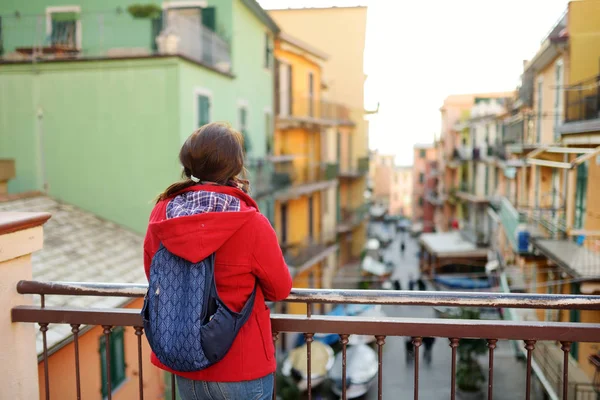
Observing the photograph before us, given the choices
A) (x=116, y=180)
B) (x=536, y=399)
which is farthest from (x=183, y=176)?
(x=536, y=399)

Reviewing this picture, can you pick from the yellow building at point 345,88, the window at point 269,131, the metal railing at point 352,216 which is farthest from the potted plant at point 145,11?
the metal railing at point 352,216

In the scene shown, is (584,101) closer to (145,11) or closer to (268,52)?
(145,11)

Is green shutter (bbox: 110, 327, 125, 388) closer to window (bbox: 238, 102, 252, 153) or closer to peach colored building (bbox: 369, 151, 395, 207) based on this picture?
window (bbox: 238, 102, 252, 153)

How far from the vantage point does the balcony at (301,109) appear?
67.6 ft

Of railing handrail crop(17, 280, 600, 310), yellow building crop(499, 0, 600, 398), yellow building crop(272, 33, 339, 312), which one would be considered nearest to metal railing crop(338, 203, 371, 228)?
yellow building crop(272, 33, 339, 312)

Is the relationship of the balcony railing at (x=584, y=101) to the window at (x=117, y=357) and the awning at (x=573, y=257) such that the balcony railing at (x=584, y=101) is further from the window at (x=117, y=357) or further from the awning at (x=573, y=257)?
the window at (x=117, y=357)

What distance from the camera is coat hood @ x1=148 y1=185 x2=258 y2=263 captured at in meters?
1.85

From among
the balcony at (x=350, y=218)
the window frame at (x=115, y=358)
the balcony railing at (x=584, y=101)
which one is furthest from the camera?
the balcony at (x=350, y=218)

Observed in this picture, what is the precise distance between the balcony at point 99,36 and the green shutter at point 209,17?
0.73m

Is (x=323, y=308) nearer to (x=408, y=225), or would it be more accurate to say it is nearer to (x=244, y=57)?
(x=244, y=57)

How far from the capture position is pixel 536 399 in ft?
40.7

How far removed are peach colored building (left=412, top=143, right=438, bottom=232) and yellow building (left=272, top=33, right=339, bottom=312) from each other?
3249 centimetres

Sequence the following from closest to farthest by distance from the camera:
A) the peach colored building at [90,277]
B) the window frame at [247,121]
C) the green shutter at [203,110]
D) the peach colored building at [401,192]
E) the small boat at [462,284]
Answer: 1. the peach colored building at [90,277]
2. the green shutter at [203,110]
3. the window frame at [247,121]
4. the small boat at [462,284]
5. the peach colored building at [401,192]

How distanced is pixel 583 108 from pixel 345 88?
72.1 ft
